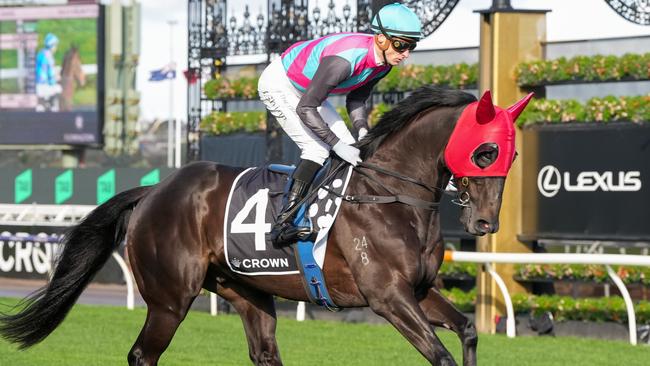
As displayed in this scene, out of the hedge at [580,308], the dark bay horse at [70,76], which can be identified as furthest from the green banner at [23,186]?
the hedge at [580,308]

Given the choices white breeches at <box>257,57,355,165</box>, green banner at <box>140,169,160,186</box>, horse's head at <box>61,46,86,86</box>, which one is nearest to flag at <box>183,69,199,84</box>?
green banner at <box>140,169,160,186</box>

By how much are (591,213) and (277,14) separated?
3858 millimetres

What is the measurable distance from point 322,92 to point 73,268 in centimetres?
198

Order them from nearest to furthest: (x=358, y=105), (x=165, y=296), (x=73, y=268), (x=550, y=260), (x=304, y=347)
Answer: (x=358, y=105)
(x=165, y=296)
(x=73, y=268)
(x=304, y=347)
(x=550, y=260)

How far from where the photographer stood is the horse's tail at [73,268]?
693 centimetres

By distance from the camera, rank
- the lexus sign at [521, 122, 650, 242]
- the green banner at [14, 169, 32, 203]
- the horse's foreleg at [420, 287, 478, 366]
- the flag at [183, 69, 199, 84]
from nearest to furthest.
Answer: the horse's foreleg at [420, 287, 478, 366], the lexus sign at [521, 122, 650, 242], the flag at [183, 69, 199, 84], the green banner at [14, 169, 32, 203]

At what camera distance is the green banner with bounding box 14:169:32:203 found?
836 inches

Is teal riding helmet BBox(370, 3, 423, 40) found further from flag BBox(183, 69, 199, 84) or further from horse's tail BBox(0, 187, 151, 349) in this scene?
flag BBox(183, 69, 199, 84)

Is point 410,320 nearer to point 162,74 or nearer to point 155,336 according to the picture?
point 155,336

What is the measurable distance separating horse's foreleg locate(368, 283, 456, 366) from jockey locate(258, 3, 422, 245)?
1.88 feet

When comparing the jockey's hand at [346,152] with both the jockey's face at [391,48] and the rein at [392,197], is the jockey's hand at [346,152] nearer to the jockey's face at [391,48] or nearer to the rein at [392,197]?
the rein at [392,197]

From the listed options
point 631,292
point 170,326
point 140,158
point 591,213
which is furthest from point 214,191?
point 140,158

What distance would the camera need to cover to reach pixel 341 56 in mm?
5953

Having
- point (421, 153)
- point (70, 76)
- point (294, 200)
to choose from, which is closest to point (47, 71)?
point (70, 76)
